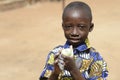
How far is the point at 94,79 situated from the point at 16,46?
497 centimetres

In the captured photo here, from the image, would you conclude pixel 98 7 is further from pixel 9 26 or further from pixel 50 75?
pixel 50 75

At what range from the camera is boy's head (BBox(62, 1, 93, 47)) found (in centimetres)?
207

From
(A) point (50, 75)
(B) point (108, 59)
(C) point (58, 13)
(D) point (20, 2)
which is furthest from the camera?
(D) point (20, 2)

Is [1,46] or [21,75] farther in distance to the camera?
[1,46]

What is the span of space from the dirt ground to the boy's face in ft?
10.5

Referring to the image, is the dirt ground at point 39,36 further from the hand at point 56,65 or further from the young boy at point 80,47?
the hand at point 56,65

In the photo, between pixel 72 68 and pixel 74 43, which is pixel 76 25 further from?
pixel 72 68

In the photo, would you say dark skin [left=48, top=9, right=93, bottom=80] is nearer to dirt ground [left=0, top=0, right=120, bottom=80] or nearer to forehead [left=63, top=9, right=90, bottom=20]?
forehead [left=63, top=9, right=90, bottom=20]

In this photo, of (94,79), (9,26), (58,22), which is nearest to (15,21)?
(9,26)

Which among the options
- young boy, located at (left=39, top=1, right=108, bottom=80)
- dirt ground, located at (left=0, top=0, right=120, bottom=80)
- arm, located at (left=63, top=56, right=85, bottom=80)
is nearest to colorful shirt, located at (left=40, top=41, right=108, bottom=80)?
young boy, located at (left=39, top=1, right=108, bottom=80)

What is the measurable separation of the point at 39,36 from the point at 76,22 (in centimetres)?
554

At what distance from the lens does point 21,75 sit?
5.59 meters

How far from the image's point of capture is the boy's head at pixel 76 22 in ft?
6.80

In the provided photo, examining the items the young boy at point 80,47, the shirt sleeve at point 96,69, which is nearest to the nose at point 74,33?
the young boy at point 80,47
